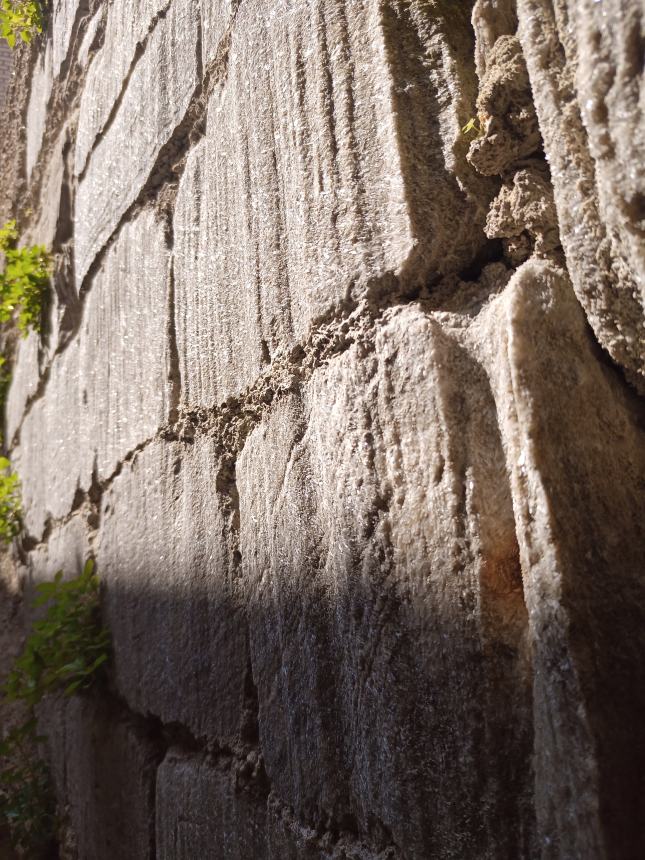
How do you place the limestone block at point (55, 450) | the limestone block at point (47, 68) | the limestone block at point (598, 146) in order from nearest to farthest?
the limestone block at point (598, 146)
the limestone block at point (55, 450)
the limestone block at point (47, 68)

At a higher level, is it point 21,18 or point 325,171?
A: point 21,18

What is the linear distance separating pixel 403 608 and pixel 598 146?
558mm

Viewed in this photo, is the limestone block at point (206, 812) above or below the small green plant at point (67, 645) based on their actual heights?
below

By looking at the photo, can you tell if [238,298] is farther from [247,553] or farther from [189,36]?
[189,36]

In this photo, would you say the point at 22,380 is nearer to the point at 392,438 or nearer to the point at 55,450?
the point at 55,450

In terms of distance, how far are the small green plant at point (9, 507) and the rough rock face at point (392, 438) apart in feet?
5.79

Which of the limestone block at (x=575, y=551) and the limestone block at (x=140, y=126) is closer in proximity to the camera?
the limestone block at (x=575, y=551)

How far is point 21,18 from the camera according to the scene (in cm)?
328

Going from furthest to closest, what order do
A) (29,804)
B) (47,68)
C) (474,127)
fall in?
1. (47,68)
2. (29,804)
3. (474,127)

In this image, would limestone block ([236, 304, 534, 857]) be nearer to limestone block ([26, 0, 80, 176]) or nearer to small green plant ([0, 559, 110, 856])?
small green plant ([0, 559, 110, 856])

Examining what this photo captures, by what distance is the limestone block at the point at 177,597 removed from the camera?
146cm

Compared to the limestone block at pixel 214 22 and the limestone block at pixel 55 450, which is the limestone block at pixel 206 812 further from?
the limestone block at pixel 214 22

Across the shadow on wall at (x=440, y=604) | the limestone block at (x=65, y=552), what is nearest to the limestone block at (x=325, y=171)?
the shadow on wall at (x=440, y=604)

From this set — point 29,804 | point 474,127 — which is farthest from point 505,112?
point 29,804
